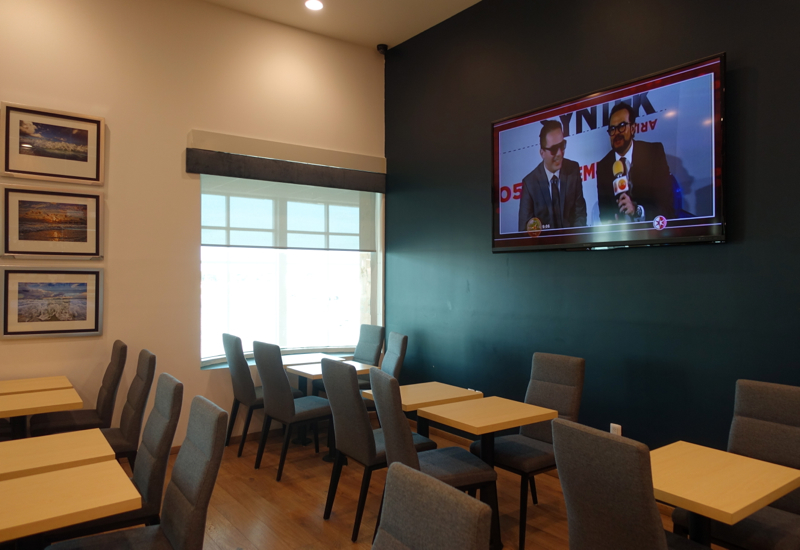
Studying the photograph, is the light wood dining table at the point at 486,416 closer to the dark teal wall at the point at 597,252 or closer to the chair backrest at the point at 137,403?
the dark teal wall at the point at 597,252

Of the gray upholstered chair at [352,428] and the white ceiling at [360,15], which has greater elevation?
the white ceiling at [360,15]

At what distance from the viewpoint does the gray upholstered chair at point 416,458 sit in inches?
104

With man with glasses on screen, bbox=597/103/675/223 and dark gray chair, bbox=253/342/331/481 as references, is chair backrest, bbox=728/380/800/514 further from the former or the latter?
dark gray chair, bbox=253/342/331/481

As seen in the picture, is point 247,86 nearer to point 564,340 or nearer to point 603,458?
point 564,340

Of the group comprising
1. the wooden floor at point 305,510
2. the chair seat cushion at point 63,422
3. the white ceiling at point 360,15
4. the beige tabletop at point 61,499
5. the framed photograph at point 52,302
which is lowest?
the wooden floor at point 305,510

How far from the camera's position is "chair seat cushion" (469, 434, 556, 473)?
2996mm

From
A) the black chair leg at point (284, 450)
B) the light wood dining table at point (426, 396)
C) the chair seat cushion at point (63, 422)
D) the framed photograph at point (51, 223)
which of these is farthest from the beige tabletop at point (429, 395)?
the framed photograph at point (51, 223)

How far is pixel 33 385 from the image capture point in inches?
138

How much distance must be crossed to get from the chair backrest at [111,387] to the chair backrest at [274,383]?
919 mm

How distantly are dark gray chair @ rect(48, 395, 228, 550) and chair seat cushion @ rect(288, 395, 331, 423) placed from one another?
6.20ft

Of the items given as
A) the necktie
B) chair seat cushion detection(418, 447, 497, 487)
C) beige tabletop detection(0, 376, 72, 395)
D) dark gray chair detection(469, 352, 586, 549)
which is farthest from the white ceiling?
chair seat cushion detection(418, 447, 497, 487)

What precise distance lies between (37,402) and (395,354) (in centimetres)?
270

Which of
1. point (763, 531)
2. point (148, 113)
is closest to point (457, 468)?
point (763, 531)

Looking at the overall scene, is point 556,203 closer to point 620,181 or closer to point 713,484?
point 620,181
